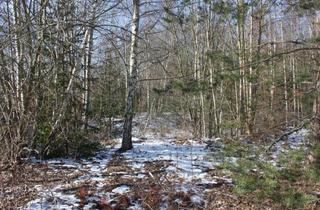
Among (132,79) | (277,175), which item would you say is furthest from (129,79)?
(277,175)

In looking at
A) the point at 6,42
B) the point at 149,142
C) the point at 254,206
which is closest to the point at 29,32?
the point at 6,42

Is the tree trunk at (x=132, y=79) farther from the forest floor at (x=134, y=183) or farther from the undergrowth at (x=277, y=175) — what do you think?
the undergrowth at (x=277, y=175)

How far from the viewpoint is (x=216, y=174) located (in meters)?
6.90

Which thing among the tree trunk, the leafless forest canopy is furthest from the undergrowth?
the tree trunk

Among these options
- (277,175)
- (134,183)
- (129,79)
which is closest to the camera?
(277,175)

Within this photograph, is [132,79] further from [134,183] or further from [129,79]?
[134,183]

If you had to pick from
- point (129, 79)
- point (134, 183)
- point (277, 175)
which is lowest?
point (134, 183)

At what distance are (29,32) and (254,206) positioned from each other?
13.6ft

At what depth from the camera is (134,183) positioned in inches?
245

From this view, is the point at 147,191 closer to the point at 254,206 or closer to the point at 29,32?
the point at 254,206

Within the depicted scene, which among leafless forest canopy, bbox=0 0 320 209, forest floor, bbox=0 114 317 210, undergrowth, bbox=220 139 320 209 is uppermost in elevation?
leafless forest canopy, bbox=0 0 320 209

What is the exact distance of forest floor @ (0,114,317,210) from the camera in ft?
17.4

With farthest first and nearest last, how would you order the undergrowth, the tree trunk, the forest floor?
the tree trunk → the forest floor → the undergrowth

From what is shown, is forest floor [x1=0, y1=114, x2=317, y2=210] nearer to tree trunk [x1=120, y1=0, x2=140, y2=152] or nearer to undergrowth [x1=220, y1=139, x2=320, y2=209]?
undergrowth [x1=220, y1=139, x2=320, y2=209]
